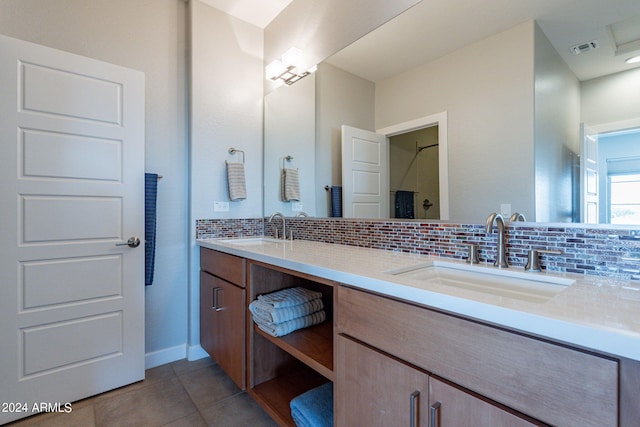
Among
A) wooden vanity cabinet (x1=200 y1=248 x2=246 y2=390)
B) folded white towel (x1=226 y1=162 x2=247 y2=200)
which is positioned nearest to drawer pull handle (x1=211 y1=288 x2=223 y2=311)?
wooden vanity cabinet (x1=200 y1=248 x2=246 y2=390)

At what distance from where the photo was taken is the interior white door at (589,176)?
3.20 ft

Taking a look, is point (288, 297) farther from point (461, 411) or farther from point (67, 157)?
point (67, 157)

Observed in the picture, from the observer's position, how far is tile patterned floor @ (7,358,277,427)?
5.09 ft

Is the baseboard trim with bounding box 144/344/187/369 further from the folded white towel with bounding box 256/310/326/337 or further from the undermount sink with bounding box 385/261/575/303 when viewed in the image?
the undermount sink with bounding box 385/261/575/303

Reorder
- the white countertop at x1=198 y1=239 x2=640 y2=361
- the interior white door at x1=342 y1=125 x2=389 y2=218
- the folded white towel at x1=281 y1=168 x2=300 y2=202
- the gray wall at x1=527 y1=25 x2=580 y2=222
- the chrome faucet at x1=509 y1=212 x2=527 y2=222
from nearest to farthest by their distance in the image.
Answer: the white countertop at x1=198 y1=239 x2=640 y2=361 → the gray wall at x1=527 y1=25 x2=580 y2=222 → the chrome faucet at x1=509 y1=212 x2=527 y2=222 → the interior white door at x1=342 y1=125 x2=389 y2=218 → the folded white towel at x1=281 y1=168 x2=300 y2=202

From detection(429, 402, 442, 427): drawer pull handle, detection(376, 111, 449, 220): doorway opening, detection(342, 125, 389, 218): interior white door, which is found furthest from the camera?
detection(342, 125, 389, 218): interior white door

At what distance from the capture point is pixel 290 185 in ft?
7.83

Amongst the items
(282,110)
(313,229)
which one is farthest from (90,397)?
(282,110)

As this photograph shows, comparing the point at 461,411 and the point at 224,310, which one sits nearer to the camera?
the point at 461,411

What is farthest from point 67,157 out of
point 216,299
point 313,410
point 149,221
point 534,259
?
point 534,259

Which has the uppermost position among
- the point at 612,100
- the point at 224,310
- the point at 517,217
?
the point at 612,100

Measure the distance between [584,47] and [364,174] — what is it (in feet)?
3.39

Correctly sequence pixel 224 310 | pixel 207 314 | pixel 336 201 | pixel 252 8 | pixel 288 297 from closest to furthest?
pixel 288 297, pixel 224 310, pixel 336 201, pixel 207 314, pixel 252 8

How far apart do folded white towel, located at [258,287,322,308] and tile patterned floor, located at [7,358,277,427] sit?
621 mm
